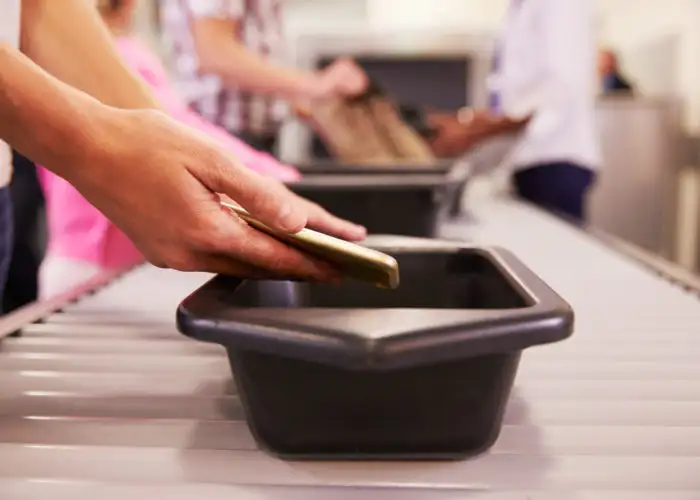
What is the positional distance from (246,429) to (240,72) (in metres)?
1.22

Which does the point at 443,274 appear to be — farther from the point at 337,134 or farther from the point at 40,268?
the point at 337,134

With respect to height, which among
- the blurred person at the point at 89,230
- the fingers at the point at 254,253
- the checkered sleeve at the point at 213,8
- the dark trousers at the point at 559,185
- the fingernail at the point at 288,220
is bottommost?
the dark trousers at the point at 559,185

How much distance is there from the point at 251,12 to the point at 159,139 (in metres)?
1.36

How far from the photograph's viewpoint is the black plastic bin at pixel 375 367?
0.35 m

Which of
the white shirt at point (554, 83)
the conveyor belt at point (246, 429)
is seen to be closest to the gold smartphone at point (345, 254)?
the conveyor belt at point (246, 429)

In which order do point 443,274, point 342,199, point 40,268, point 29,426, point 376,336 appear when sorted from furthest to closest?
point 40,268 → point 342,199 → point 443,274 → point 29,426 → point 376,336

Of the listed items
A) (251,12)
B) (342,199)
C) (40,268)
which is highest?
(251,12)

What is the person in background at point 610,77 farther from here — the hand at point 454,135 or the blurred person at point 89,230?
the blurred person at point 89,230

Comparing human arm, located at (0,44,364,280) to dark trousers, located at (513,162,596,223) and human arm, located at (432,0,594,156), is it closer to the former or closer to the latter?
human arm, located at (432,0,594,156)

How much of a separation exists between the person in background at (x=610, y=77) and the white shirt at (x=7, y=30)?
107 inches

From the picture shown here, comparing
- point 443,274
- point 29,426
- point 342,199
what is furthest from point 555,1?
point 29,426

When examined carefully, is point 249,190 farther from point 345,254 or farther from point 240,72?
point 240,72

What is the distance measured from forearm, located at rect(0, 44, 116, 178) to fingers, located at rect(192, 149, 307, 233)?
7 cm

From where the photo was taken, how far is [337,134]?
67.0 inches
